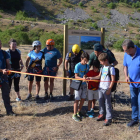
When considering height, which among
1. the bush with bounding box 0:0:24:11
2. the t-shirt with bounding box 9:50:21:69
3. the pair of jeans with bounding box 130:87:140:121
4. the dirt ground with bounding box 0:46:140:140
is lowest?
the dirt ground with bounding box 0:46:140:140

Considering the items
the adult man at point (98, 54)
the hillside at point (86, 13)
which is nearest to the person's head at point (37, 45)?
the adult man at point (98, 54)

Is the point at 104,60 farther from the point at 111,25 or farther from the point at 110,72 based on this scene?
the point at 111,25

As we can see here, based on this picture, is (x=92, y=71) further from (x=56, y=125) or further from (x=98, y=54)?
(x=56, y=125)

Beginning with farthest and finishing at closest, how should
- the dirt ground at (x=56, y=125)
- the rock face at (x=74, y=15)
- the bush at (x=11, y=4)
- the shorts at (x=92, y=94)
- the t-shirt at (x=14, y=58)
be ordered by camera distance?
the rock face at (x=74, y=15)
the bush at (x=11, y=4)
the t-shirt at (x=14, y=58)
the shorts at (x=92, y=94)
the dirt ground at (x=56, y=125)

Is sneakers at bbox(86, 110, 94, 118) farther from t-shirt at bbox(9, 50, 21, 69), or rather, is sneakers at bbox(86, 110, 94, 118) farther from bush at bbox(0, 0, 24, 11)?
bush at bbox(0, 0, 24, 11)

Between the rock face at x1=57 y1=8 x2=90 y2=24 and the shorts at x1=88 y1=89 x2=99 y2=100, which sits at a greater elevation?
the rock face at x1=57 y1=8 x2=90 y2=24

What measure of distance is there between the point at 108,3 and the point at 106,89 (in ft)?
295

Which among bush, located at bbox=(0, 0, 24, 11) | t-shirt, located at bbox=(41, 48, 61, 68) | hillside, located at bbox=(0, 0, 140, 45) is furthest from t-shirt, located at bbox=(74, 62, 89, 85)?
bush, located at bbox=(0, 0, 24, 11)

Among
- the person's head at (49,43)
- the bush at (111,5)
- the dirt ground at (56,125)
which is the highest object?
the bush at (111,5)

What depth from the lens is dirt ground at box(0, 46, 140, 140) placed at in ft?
12.1

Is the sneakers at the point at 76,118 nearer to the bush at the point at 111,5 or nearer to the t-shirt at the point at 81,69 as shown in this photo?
the t-shirt at the point at 81,69

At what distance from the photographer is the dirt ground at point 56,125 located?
12.1 ft

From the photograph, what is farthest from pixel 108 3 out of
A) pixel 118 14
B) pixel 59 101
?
pixel 59 101

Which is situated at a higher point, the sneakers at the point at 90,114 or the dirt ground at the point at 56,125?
the sneakers at the point at 90,114
